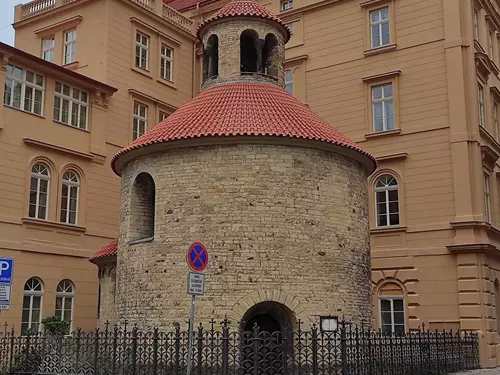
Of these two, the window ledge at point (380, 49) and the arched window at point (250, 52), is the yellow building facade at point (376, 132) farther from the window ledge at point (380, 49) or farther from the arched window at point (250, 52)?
the arched window at point (250, 52)

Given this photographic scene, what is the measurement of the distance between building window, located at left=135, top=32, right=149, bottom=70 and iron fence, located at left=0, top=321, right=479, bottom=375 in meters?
15.0

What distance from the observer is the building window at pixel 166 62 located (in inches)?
1188

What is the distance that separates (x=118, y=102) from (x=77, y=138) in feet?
9.51

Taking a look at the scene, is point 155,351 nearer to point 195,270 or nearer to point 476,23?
point 195,270

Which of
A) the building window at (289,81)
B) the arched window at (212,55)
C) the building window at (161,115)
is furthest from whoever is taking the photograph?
the building window at (161,115)

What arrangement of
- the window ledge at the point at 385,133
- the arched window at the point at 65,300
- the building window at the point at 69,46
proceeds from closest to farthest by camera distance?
1. the arched window at the point at 65,300
2. the window ledge at the point at 385,133
3. the building window at the point at 69,46

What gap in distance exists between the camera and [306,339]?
1359 centimetres

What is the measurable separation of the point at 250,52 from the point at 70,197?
918 cm

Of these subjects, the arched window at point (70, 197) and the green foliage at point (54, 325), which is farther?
the arched window at point (70, 197)

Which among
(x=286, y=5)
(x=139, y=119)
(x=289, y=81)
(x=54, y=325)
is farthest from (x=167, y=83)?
(x=54, y=325)

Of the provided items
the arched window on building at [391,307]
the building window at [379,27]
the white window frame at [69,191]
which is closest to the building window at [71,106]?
the white window frame at [69,191]

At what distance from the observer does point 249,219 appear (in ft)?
50.7

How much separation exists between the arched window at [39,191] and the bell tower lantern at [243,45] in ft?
24.0

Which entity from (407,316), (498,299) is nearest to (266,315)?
(407,316)
